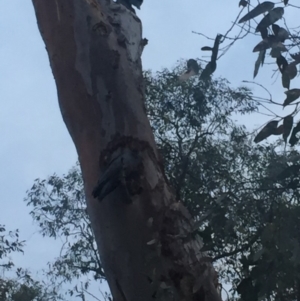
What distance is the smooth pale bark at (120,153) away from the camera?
2164 millimetres

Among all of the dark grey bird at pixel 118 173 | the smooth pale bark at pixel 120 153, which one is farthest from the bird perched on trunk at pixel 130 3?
the dark grey bird at pixel 118 173

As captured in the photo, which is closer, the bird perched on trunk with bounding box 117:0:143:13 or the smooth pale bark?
the smooth pale bark

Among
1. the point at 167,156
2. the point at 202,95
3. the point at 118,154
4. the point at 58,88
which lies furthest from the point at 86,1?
the point at 202,95

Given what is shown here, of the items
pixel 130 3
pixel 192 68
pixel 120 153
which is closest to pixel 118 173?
pixel 120 153

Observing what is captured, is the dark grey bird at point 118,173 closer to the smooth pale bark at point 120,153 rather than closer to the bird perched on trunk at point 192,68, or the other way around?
the smooth pale bark at point 120,153

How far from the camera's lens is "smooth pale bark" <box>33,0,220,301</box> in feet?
7.10

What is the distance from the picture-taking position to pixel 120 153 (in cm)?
232

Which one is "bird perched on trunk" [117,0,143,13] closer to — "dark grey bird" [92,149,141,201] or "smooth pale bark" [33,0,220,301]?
"smooth pale bark" [33,0,220,301]

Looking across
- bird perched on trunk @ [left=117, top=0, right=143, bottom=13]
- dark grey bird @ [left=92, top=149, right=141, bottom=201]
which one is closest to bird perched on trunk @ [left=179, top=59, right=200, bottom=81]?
dark grey bird @ [left=92, top=149, right=141, bottom=201]

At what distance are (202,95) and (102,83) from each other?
19.2ft

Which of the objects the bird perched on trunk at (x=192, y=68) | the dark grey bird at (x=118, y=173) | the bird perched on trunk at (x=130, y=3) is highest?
the bird perched on trunk at (x=130, y=3)

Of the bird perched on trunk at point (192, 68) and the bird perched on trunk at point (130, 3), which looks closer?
the bird perched on trunk at point (192, 68)

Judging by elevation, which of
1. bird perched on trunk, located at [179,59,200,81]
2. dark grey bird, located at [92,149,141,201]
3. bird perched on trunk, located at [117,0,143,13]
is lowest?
dark grey bird, located at [92,149,141,201]

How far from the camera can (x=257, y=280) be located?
1782 millimetres
